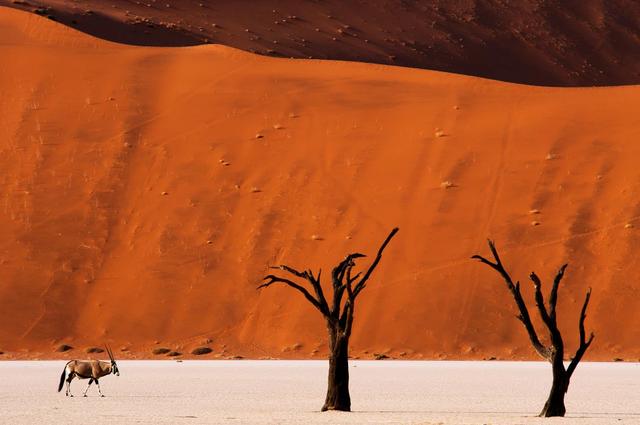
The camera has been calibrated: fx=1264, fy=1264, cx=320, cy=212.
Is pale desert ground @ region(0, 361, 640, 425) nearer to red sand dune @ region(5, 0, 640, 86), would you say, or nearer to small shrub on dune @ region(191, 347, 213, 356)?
small shrub on dune @ region(191, 347, 213, 356)

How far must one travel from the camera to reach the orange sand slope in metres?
41.8

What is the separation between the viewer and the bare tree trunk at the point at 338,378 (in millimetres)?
20219

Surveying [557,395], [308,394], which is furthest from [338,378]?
[308,394]

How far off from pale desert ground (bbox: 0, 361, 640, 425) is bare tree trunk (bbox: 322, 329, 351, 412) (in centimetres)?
31

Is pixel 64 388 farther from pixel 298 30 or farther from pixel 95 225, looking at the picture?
pixel 298 30

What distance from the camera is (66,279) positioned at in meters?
43.6

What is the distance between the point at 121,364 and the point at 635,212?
19.5m

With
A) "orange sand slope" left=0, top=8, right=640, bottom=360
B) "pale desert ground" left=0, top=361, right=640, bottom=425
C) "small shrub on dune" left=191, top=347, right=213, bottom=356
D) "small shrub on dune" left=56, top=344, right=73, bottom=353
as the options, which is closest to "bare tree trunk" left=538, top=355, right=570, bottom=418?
"pale desert ground" left=0, top=361, right=640, bottom=425

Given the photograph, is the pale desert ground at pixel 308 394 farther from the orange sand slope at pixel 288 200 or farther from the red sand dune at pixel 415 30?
the red sand dune at pixel 415 30

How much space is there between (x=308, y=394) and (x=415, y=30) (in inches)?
2211

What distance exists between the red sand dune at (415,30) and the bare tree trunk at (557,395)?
48.2 metres

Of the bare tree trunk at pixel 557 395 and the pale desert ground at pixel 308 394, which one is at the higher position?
the bare tree trunk at pixel 557 395

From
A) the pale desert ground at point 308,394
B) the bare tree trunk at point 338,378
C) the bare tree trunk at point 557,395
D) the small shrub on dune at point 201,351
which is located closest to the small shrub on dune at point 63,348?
the pale desert ground at point 308,394

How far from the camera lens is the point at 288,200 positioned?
155 ft
